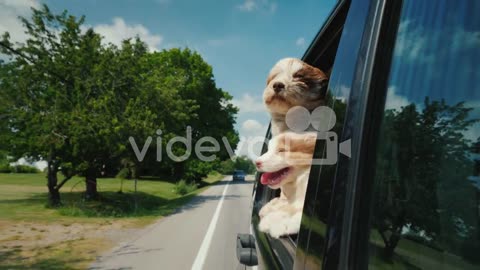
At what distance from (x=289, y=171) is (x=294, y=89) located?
387 mm

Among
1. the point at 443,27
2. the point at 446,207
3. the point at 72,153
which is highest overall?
the point at 443,27

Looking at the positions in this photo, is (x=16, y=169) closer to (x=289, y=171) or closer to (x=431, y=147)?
(x=289, y=171)

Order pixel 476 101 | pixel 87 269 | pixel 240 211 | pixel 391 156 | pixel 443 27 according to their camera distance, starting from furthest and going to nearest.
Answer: pixel 240 211 → pixel 87 269 → pixel 391 156 → pixel 443 27 → pixel 476 101

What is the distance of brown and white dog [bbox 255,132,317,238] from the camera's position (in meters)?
1.60

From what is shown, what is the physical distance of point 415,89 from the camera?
795 mm

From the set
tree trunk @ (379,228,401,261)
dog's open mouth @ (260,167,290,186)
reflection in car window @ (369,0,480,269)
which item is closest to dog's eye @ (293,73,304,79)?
dog's open mouth @ (260,167,290,186)

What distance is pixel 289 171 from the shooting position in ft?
5.45

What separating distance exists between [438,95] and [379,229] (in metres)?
0.33

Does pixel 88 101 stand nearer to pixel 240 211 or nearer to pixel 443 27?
pixel 240 211

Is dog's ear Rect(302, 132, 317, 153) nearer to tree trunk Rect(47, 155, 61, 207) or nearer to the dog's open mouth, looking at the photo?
the dog's open mouth

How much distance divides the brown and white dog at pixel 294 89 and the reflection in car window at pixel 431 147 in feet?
2.32

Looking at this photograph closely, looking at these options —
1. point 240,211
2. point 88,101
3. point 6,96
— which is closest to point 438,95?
point 240,211

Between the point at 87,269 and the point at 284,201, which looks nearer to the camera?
the point at 284,201

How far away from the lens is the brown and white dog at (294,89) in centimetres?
159
